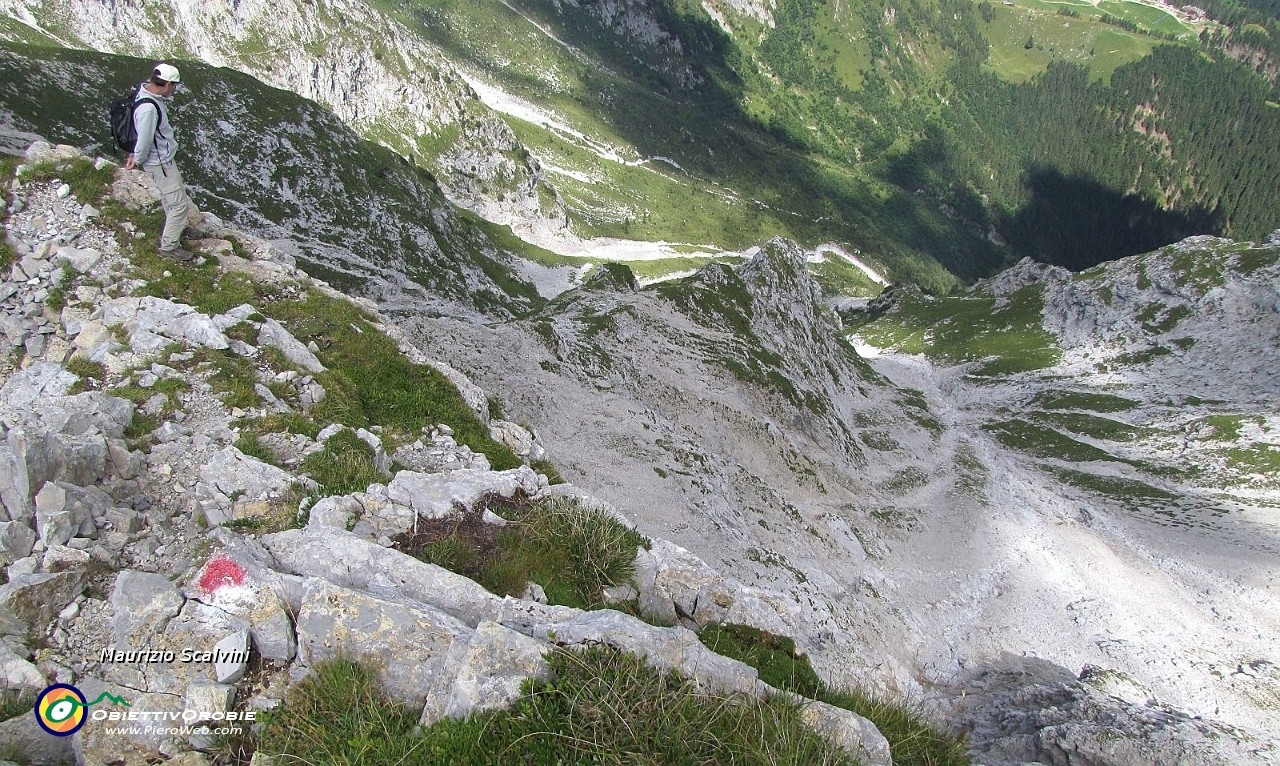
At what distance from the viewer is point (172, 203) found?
57.9ft

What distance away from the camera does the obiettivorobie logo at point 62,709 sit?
6.84m

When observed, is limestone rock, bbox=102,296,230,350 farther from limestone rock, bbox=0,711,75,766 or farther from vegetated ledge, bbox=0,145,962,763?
limestone rock, bbox=0,711,75,766

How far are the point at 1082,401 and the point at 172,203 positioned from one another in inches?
4269

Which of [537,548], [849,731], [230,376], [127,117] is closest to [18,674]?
[537,548]

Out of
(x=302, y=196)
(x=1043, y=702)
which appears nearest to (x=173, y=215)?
(x=1043, y=702)

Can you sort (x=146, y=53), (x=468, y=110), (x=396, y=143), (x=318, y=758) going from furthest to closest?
(x=468, y=110) → (x=396, y=143) → (x=146, y=53) → (x=318, y=758)

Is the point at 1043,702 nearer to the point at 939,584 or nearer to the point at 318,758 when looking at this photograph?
the point at 939,584

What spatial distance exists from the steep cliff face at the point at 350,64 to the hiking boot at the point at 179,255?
91.8 m

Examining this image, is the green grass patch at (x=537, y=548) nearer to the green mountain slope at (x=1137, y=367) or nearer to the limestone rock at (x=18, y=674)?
the limestone rock at (x=18, y=674)

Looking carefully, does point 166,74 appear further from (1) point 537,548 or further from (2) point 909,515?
(2) point 909,515

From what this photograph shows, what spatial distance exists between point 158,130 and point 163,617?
14225 mm

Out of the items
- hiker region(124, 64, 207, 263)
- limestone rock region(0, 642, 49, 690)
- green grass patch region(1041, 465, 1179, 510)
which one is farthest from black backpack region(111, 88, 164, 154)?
green grass patch region(1041, 465, 1179, 510)

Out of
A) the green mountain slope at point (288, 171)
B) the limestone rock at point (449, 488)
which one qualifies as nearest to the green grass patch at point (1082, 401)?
the green mountain slope at point (288, 171)

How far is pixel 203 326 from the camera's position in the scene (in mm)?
15477
